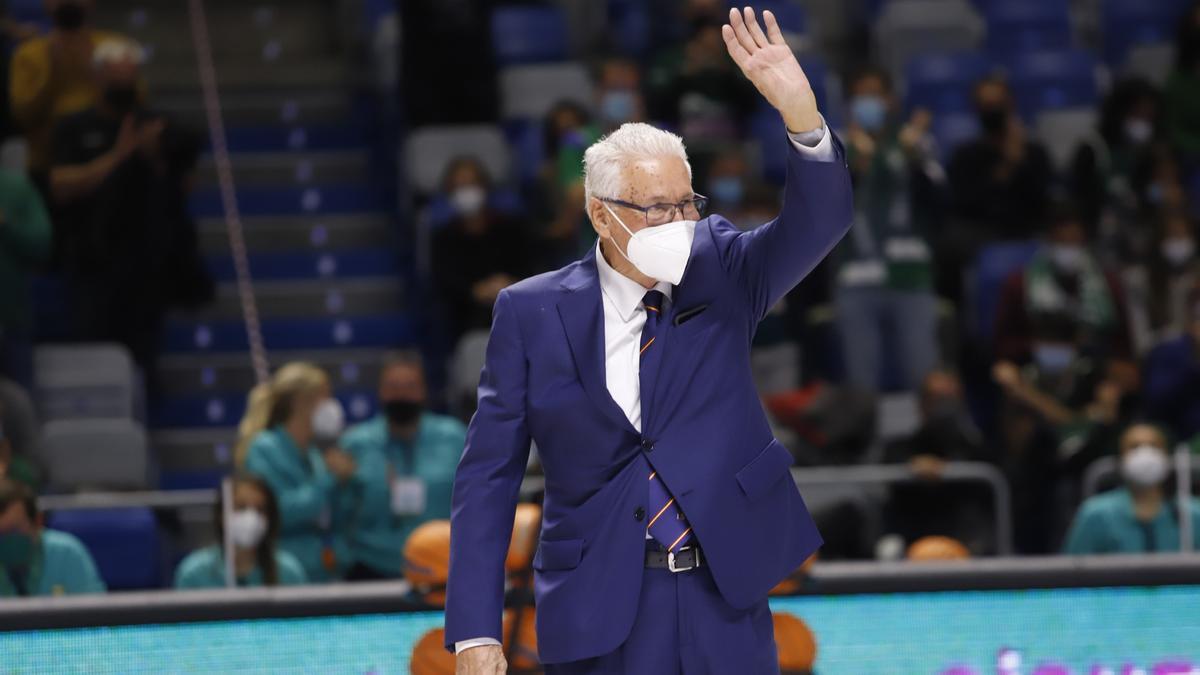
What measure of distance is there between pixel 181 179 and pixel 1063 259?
431 cm

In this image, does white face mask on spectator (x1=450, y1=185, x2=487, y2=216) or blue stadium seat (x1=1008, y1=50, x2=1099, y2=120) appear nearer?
white face mask on spectator (x1=450, y1=185, x2=487, y2=216)

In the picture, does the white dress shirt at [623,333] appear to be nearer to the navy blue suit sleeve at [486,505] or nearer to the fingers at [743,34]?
the navy blue suit sleeve at [486,505]

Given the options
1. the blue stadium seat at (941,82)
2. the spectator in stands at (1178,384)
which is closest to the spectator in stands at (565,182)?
the blue stadium seat at (941,82)

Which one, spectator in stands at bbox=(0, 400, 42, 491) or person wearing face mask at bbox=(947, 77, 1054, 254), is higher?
person wearing face mask at bbox=(947, 77, 1054, 254)

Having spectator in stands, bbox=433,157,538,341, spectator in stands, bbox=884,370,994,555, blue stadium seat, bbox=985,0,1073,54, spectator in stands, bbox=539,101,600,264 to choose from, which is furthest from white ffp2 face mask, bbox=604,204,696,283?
blue stadium seat, bbox=985,0,1073,54

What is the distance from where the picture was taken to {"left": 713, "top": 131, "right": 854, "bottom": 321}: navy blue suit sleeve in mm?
3646

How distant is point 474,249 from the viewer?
32.0 ft

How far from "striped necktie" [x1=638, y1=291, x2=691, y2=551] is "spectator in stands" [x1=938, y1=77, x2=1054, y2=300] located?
6.98 m

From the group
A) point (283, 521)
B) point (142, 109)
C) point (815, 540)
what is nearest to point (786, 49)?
point (815, 540)

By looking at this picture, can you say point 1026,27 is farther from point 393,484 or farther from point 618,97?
point 393,484

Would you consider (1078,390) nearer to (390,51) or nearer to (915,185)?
(915,185)

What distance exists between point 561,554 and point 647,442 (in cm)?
26

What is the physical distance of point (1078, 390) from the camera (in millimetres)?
9484

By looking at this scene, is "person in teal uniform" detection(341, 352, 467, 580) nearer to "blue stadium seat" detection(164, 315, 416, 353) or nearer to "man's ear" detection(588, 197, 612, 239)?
"blue stadium seat" detection(164, 315, 416, 353)
